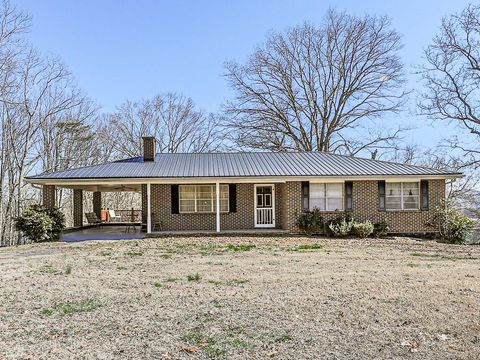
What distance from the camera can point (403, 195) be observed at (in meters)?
17.2

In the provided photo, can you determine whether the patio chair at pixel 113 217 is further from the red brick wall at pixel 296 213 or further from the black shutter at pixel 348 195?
the black shutter at pixel 348 195

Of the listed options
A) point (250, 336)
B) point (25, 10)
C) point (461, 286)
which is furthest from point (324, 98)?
point (250, 336)

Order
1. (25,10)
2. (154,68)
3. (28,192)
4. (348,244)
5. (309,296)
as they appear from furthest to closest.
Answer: (28,192) < (154,68) < (25,10) < (348,244) < (309,296)

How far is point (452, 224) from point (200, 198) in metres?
10.8

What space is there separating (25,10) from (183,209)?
472 inches

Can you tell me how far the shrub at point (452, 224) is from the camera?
53.7 feet

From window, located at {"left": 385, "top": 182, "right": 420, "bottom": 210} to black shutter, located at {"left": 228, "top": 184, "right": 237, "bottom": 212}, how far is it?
6681 millimetres

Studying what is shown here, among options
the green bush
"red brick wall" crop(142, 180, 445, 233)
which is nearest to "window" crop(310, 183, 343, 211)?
"red brick wall" crop(142, 180, 445, 233)

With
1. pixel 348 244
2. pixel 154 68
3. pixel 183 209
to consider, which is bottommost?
pixel 348 244

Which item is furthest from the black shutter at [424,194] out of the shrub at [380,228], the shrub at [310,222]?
the shrub at [310,222]

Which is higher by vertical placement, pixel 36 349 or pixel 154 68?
pixel 154 68

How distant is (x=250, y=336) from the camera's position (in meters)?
4.53

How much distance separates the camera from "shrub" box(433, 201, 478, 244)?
53.7 ft

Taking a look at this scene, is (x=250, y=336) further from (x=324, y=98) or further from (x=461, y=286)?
(x=324, y=98)
